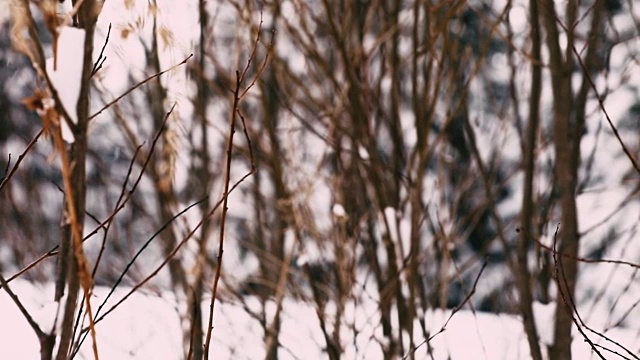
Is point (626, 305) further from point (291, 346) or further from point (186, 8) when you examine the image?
point (186, 8)

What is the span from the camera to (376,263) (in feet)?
9.51

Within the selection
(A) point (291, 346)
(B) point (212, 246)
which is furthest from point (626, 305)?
(B) point (212, 246)

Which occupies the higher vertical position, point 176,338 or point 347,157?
point 176,338

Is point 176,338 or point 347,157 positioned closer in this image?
point 347,157

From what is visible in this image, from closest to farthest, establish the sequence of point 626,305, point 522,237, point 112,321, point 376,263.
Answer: point 522,237
point 376,263
point 112,321
point 626,305

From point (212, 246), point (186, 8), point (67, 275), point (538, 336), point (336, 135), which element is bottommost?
point (67, 275)

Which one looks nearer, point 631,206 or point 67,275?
point 67,275

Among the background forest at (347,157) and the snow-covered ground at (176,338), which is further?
the snow-covered ground at (176,338)

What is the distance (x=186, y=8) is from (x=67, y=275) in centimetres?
298

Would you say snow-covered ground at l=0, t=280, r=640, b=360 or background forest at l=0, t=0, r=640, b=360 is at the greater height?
snow-covered ground at l=0, t=280, r=640, b=360

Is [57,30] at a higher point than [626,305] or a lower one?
lower

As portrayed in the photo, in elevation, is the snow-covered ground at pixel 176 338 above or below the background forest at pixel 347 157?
above

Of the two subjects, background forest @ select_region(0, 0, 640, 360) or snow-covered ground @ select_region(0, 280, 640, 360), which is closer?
background forest @ select_region(0, 0, 640, 360)

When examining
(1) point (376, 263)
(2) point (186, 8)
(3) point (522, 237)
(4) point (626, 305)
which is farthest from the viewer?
(4) point (626, 305)
